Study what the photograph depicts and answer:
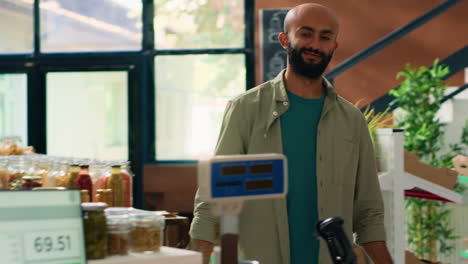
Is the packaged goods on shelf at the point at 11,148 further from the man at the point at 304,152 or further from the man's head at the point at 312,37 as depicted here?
the man's head at the point at 312,37

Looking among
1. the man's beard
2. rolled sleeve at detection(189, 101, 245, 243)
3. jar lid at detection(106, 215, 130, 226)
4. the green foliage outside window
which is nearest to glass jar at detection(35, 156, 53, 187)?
rolled sleeve at detection(189, 101, 245, 243)

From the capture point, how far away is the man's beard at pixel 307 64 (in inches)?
95.6

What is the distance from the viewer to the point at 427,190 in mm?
3828

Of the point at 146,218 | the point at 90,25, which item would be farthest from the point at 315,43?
the point at 90,25

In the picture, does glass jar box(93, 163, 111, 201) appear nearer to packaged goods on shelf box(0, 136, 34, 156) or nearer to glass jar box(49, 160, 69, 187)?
glass jar box(49, 160, 69, 187)

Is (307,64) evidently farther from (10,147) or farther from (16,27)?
(16,27)

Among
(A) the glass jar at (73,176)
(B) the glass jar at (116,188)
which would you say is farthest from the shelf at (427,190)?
(A) the glass jar at (73,176)

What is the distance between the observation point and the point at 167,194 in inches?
279

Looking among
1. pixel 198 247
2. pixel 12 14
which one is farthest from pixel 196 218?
pixel 12 14

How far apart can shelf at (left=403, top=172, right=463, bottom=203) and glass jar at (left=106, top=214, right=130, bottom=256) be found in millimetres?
2162

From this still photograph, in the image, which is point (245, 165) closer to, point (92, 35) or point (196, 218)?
point (196, 218)

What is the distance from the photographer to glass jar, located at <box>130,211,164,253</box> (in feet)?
5.94

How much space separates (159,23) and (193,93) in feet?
2.50

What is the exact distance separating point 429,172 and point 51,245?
288cm
